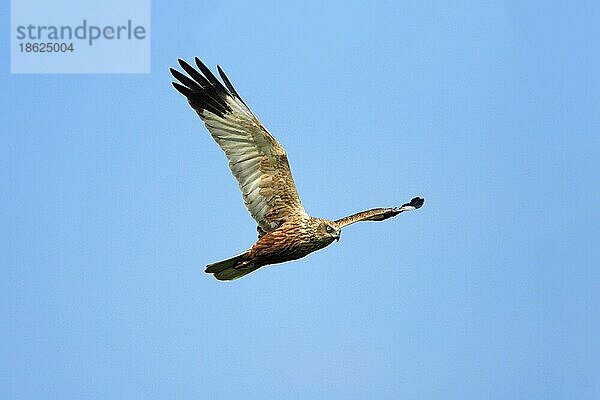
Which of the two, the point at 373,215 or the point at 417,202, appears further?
the point at 417,202

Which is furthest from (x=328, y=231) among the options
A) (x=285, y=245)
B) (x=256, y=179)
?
(x=256, y=179)

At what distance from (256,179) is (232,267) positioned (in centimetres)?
115

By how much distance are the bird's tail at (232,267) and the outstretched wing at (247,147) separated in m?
0.59

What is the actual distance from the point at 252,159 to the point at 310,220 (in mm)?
1020

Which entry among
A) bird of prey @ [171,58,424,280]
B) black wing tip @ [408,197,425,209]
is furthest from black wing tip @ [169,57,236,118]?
black wing tip @ [408,197,425,209]

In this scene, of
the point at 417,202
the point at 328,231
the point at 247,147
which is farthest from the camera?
the point at 417,202

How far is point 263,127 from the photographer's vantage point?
1364cm

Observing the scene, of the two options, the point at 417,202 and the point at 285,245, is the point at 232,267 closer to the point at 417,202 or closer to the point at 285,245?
the point at 285,245

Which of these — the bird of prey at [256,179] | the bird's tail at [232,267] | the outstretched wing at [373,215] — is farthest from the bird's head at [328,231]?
the bird's tail at [232,267]

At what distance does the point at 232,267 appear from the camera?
1352cm

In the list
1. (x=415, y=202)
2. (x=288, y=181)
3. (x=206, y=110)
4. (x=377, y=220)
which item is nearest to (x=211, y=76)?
(x=206, y=110)

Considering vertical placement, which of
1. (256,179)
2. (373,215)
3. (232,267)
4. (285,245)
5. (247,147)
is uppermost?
(247,147)

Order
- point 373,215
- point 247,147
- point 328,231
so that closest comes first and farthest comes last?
1. point 328,231
2. point 247,147
3. point 373,215

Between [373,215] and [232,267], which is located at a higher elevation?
[373,215]
